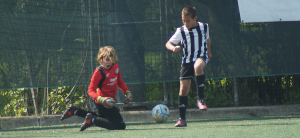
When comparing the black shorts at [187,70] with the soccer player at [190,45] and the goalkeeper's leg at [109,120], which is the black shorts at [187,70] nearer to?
the soccer player at [190,45]

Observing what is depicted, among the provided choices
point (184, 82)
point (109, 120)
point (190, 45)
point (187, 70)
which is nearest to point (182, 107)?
point (184, 82)

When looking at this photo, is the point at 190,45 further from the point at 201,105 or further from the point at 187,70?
the point at 201,105

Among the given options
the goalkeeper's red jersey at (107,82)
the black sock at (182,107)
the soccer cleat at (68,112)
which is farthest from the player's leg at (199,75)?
the soccer cleat at (68,112)

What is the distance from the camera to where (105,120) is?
459cm

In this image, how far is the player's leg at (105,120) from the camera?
4516 mm

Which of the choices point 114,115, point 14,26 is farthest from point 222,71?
point 14,26

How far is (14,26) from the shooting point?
5.65m

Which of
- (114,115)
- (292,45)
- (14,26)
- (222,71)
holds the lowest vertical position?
(114,115)

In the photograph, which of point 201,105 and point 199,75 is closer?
point 201,105

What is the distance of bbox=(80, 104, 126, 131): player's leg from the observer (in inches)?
178

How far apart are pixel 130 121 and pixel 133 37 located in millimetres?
1384

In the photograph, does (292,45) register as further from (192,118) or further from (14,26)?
(14,26)

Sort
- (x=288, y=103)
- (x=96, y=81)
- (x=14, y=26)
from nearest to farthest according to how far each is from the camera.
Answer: (x=96, y=81)
(x=14, y=26)
(x=288, y=103)

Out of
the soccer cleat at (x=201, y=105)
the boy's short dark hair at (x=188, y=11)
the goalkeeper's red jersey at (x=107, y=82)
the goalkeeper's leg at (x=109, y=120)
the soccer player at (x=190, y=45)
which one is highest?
the boy's short dark hair at (x=188, y=11)
